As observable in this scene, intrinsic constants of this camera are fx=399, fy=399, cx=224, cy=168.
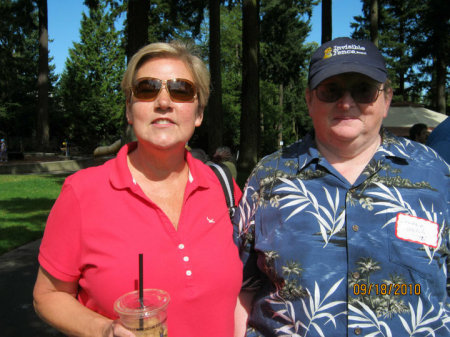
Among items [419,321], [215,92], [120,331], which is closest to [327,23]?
[215,92]

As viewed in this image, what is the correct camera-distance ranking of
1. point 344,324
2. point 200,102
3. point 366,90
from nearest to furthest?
point 344,324
point 366,90
point 200,102

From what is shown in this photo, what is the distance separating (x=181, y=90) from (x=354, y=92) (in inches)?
32.7

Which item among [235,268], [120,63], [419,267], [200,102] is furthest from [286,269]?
[120,63]

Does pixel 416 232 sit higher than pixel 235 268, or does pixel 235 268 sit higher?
pixel 416 232

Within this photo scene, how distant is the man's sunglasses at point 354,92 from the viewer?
182cm

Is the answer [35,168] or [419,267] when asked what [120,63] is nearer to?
[35,168]

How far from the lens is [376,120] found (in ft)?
6.07

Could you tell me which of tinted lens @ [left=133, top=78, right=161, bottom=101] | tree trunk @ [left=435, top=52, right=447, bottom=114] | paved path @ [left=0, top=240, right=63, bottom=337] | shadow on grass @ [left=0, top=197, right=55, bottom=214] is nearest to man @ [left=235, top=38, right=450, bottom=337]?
tinted lens @ [left=133, top=78, right=161, bottom=101]

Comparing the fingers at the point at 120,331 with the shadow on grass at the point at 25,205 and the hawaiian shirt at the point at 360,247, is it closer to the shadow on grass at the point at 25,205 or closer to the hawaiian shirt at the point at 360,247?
the hawaiian shirt at the point at 360,247

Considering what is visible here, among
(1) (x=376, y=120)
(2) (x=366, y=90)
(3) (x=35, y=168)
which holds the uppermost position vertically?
(2) (x=366, y=90)

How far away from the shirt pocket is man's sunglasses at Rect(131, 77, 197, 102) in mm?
1152

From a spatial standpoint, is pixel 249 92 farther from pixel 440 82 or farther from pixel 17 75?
pixel 17 75

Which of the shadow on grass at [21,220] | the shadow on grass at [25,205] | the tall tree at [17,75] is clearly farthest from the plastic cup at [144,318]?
the tall tree at [17,75]

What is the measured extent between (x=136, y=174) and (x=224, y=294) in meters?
0.73
